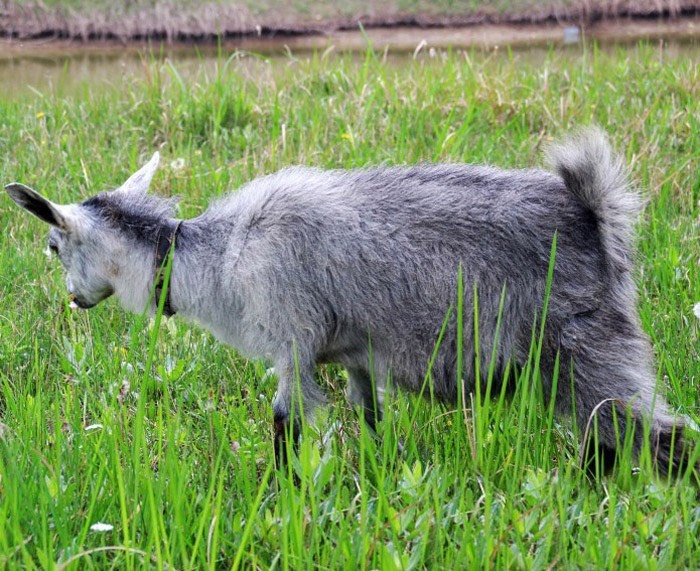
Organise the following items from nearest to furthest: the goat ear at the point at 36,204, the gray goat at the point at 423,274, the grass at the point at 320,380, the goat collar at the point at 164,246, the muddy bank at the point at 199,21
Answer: the grass at the point at 320,380, the gray goat at the point at 423,274, the goat ear at the point at 36,204, the goat collar at the point at 164,246, the muddy bank at the point at 199,21

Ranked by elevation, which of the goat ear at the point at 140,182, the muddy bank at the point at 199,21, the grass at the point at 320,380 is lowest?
the grass at the point at 320,380

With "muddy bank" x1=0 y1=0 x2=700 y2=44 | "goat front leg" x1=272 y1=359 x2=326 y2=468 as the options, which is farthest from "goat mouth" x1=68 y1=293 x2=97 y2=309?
"muddy bank" x1=0 y1=0 x2=700 y2=44

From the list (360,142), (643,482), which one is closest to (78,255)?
(643,482)

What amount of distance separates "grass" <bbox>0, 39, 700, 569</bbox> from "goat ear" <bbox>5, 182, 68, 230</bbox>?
51 centimetres

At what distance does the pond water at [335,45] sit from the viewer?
9.88m

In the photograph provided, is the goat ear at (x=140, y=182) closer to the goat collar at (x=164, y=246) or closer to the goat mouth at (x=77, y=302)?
the goat collar at (x=164, y=246)

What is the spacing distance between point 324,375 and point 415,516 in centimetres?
143

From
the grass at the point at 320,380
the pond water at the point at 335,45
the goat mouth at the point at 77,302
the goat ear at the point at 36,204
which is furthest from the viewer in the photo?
the pond water at the point at 335,45

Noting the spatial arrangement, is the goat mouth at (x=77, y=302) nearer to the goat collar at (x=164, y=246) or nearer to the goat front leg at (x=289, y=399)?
the goat collar at (x=164, y=246)

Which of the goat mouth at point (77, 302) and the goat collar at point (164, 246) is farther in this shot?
the goat mouth at point (77, 302)

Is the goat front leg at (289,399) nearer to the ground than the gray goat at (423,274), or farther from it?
nearer to the ground

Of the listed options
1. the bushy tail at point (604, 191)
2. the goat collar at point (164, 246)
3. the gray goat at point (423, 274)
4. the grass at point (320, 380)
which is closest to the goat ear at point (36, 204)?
the gray goat at point (423, 274)

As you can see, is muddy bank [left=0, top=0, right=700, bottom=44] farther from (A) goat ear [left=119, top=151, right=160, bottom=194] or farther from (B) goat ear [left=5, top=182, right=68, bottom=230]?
(B) goat ear [left=5, top=182, right=68, bottom=230]

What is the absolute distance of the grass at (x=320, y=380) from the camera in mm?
2703
